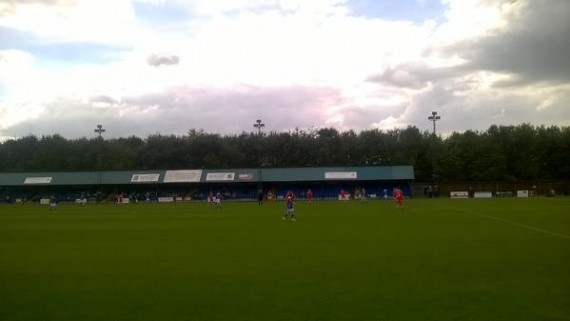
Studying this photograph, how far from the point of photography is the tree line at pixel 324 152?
97250 mm

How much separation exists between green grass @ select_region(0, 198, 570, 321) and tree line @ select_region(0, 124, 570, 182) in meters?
78.1

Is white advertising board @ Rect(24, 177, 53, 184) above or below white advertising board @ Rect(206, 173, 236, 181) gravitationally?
below

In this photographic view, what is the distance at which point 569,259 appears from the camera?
53.0ft

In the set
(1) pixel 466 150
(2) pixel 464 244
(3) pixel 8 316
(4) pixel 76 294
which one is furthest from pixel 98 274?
(1) pixel 466 150

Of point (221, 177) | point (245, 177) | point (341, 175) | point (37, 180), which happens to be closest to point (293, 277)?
point (341, 175)

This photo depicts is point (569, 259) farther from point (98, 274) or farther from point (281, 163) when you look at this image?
point (281, 163)

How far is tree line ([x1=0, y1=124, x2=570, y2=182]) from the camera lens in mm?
97250

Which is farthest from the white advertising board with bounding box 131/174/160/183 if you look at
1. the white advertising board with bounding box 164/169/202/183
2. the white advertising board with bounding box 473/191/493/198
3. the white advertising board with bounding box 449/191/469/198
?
the white advertising board with bounding box 473/191/493/198

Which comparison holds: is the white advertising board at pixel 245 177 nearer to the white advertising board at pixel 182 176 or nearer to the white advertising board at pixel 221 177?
the white advertising board at pixel 221 177

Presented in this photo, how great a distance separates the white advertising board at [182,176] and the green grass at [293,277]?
64.3 m

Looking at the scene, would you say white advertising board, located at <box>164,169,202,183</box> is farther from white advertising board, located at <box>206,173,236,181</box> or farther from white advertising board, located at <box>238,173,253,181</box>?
white advertising board, located at <box>238,173,253,181</box>

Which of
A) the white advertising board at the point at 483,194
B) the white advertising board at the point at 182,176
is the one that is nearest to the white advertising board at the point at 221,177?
the white advertising board at the point at 182,176

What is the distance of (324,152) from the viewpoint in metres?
114

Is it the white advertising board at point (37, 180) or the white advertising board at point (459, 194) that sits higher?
the white advertising board at point (37, 180)
